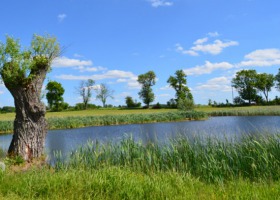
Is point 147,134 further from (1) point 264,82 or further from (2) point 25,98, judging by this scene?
(1) point 264,82

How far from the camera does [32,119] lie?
11.4 meters

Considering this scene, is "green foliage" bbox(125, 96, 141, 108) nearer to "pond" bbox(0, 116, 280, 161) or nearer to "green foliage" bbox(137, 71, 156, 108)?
"green foliage" bbox(137, 71, 156, 108)

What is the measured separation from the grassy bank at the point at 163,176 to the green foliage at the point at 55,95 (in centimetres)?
7382

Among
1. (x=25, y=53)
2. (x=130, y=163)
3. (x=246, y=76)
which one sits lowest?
(x=130, y=163)

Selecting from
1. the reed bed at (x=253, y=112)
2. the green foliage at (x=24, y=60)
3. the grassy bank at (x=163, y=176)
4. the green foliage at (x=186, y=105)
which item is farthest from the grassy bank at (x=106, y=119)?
the grassy bank at (x=163, y=176)

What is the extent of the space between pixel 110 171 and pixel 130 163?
8.77 feet

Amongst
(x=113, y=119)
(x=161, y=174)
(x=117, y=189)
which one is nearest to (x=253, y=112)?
(x=113, y=119)

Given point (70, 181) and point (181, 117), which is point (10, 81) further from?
point (181, 117)

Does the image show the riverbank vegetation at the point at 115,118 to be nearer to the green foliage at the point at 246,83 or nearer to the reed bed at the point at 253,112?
the reed bed at the point at 253,112

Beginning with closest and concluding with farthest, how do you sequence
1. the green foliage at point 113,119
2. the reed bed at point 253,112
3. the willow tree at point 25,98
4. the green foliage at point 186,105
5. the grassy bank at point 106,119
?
the willow tree at point 25,98
the grassy bank at point 106,119
the green foliage at point 113,119
the reed bed at point 253,112
the green foliage at point 186,105

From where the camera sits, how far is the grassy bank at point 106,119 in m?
37.4

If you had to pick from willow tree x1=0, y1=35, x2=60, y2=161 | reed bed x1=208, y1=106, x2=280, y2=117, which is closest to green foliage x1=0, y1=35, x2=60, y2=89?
willow tree x1=0, y1=35, x2=60, y2=161

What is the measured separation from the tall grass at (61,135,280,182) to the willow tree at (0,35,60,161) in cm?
196

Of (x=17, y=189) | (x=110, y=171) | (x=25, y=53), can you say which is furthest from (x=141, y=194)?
(x=25, y=53)
